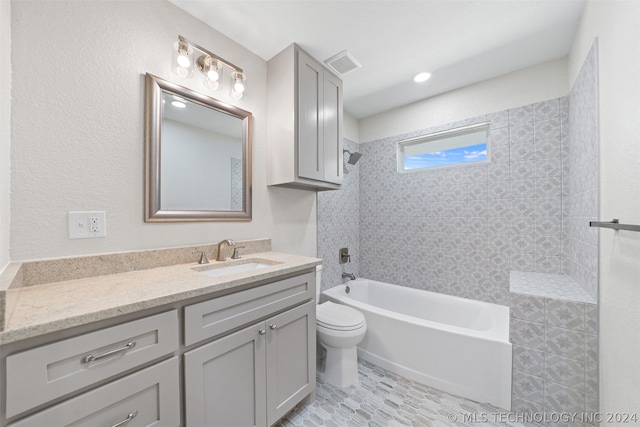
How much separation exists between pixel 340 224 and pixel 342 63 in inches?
60.2

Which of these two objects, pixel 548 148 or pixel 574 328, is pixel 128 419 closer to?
pixel 574 328

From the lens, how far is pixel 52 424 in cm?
65

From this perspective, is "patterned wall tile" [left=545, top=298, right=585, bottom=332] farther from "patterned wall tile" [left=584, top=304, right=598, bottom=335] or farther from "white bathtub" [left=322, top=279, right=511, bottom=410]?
"white bathtub" [left=322, top=279, right=511, bottom=410]

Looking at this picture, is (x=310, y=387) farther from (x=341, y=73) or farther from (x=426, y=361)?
(x=341, y=73)

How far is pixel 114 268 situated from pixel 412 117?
9.22 feet

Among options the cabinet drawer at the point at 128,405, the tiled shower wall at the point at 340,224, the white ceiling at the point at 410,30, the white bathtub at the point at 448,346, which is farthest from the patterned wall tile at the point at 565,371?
the white ceiling at the point at 410,30

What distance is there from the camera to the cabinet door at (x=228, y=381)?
928 millimetres

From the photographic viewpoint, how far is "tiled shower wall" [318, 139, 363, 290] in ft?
8.00

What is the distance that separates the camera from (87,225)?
108 cm

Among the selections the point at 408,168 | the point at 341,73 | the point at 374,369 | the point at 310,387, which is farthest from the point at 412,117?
the point at 310,387

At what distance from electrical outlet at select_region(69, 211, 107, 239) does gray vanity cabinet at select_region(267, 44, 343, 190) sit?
0.99m

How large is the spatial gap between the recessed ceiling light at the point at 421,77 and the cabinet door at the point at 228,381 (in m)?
2.27

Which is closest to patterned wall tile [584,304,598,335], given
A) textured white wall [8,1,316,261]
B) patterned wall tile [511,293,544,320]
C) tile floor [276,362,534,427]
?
patterned wall tile [511,293,544,320]

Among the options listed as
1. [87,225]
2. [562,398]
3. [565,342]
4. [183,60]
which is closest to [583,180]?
[565,342]
